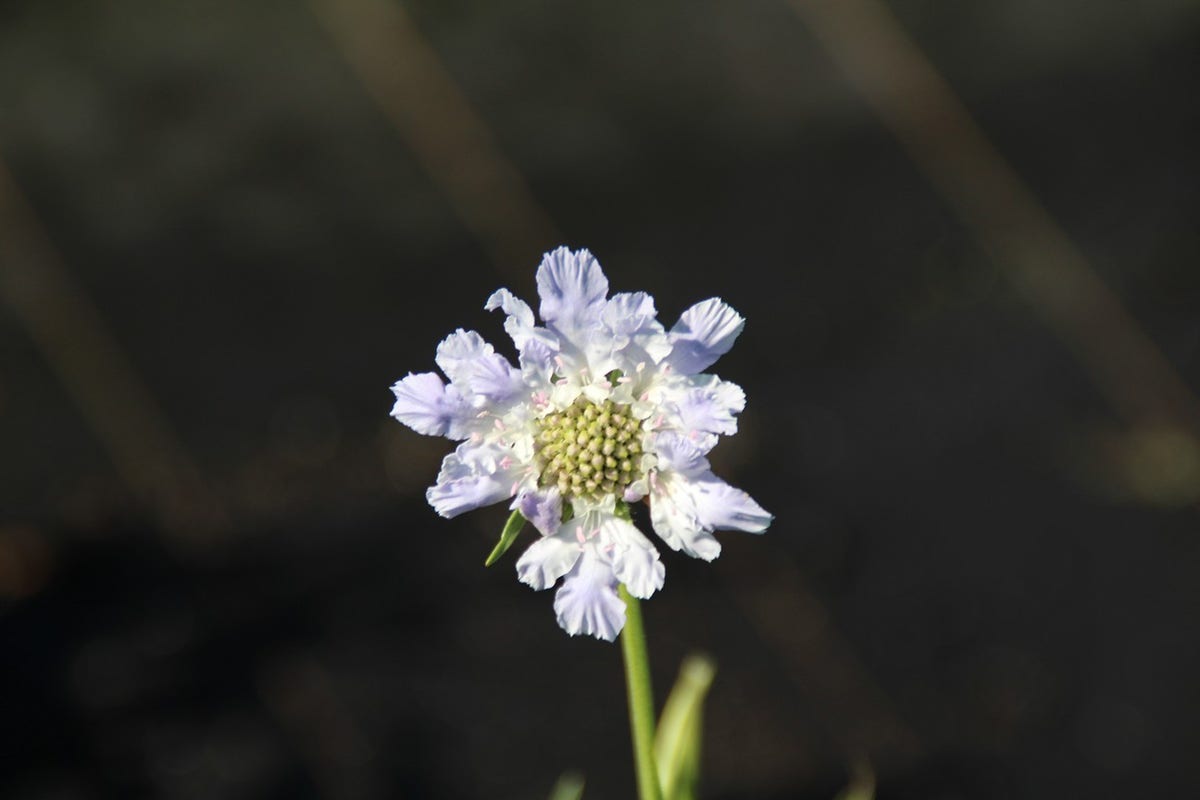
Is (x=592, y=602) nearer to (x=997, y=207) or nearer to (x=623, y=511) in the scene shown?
(x=623, y=511)

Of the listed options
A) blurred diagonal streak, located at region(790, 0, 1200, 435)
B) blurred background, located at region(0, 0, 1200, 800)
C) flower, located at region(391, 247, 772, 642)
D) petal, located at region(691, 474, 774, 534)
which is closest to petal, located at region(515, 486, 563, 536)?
flower, located at region(391, 247, 772, 642)

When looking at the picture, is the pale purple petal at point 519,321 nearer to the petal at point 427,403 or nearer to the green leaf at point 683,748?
the petal at point 427,403

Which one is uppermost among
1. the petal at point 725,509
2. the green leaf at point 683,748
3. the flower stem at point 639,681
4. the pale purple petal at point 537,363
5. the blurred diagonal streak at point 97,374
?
the blurred diagonal streak at point 97,374

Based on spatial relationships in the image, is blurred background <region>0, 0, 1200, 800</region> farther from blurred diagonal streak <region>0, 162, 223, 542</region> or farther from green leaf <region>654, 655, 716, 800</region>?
green leaf <region>654, 655, 716, 800</region>

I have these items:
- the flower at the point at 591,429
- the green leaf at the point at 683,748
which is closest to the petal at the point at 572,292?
the flower at the point at 591,429

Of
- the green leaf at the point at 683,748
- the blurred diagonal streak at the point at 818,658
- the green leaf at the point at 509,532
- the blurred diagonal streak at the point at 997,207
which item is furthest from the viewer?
the blurred diagonal streak at the point at 997,207

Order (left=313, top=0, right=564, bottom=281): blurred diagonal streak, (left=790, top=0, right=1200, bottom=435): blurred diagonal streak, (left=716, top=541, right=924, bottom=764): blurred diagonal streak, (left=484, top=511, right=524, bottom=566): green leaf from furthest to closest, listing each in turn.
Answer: (left=313, top=0, right=564, bottom=281): blurred diagonal streak → (left=790, top=0, right=1200, bottom=435): blurred diagonal streak → (left=716, top=541, right=924, bottom=764): blurred diagonal streak → (left=484, top=511, right=524, bottom=566): green leaf

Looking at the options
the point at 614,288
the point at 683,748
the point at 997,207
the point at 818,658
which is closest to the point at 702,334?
the point at 683,748

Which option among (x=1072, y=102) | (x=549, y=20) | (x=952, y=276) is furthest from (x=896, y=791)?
(x=549, y=20)
